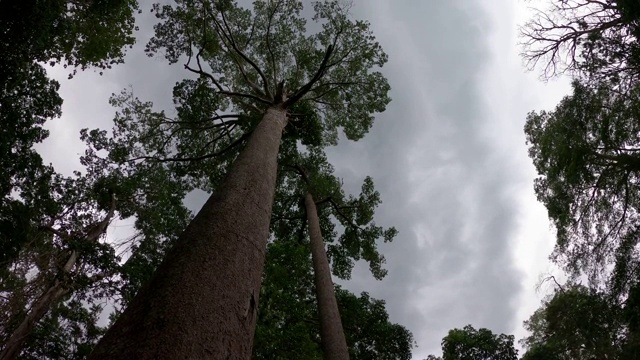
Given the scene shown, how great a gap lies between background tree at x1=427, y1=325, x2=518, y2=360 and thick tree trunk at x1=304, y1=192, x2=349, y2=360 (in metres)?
10.9

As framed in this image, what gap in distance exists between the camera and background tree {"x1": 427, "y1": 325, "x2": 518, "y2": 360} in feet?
53.5

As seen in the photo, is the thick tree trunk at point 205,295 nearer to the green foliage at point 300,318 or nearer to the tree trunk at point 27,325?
the green foliage at point 300,318

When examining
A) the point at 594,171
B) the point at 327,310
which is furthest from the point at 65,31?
the point at 594,171

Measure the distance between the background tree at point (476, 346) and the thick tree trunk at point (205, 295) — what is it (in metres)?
16.4

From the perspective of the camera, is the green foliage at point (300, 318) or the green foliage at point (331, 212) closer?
the green foliage at point (300, 318)

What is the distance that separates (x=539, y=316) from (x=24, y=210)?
21.3 m

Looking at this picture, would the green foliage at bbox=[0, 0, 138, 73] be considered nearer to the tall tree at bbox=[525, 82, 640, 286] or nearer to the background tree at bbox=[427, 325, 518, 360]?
the tall tree at bbox=[525, 82, 640, 286]

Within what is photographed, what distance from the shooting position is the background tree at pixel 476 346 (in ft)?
53.5

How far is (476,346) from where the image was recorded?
1689 centimetres

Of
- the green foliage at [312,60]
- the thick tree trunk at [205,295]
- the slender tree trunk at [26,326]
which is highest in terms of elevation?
the green foliage at [312,60]

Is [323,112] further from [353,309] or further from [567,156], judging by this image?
[567,156]

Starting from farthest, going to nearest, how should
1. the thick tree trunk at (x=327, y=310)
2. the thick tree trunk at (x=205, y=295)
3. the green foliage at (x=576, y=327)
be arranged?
1. the green foliage at (x=576, y=327)
2. the thick tree trunk at (x=327, y=310)
3. the thick tree trunk at (x=205, y=295)

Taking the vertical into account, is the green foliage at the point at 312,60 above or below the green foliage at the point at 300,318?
above

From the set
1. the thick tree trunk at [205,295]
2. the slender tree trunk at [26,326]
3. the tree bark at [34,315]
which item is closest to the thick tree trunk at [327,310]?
the thick tree trunk at [205,295]
